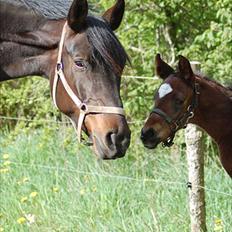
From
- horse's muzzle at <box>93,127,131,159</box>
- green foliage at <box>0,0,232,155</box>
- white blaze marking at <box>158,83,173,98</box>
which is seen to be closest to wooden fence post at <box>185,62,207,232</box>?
white blaze marking at <box>158,83,173,98</box>

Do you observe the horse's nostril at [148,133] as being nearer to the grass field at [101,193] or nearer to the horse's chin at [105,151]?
the grass field at [101,193]

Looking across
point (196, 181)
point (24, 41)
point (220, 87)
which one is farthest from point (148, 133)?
point (24, 41)

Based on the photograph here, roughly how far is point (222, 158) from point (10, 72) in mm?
2009

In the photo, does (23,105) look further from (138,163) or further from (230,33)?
(230,33)

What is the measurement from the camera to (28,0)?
3.43 m

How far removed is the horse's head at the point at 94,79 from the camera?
9.68 feet

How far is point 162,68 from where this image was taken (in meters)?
5.05

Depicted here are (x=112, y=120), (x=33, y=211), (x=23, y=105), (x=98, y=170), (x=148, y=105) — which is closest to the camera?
(x=112, y=120)

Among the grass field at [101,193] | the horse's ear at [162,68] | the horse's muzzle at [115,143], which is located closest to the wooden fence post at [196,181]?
the grass field at [101,193]

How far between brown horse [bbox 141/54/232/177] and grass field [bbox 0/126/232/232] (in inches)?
15.3

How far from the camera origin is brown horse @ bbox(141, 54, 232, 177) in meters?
4.80

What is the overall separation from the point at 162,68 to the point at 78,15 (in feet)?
6.69

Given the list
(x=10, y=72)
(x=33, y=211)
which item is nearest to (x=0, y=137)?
(x=33, y=211)

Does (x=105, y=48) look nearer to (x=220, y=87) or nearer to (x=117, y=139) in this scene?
(x=117, y=139)
